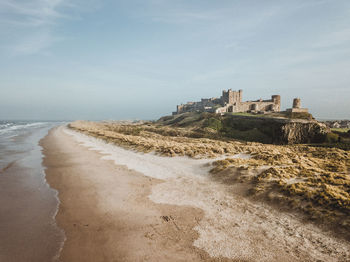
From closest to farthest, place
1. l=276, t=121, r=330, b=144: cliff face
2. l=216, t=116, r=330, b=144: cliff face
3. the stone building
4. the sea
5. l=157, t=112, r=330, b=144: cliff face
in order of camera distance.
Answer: the sea → l=276, t=121, r=330, b=144: cliff face → l=216, t=116, r=330, b=144: cliff face → l=157, t=112, r=330, b=144: cliff face → the stone building

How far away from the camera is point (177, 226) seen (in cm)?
689

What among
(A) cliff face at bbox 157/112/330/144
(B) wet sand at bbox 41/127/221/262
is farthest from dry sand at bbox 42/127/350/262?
(A) cliff face at bbox 157/112/330/144

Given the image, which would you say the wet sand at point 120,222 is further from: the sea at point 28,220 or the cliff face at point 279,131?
the cliff face at point 279,131

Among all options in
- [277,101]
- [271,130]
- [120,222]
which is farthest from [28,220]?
[277,101]

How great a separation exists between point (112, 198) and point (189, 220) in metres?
4.47

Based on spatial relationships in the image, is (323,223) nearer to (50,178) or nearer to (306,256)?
(306,256)

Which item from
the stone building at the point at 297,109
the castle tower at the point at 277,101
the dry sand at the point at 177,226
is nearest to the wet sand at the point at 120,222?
the dry sand at the point at 177,226

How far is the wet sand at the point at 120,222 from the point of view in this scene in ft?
18.0

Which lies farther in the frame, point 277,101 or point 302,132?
point 277,101

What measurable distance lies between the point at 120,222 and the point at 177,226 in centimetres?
235

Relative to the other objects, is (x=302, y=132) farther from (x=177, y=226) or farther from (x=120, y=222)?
(x=120, y=222)

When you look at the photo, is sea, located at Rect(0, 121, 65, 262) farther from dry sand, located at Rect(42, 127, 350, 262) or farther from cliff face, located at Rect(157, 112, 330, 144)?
cliff face, located at Rect(157, 112, 330, 144)

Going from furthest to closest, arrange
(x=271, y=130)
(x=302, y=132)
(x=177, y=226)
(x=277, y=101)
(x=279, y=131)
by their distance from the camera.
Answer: (x=277, y=101)
(x=271, y=130)
(x=279, y=131)
(x=302, y=132)
(x=177, y=226)

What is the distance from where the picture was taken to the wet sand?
5.48m
